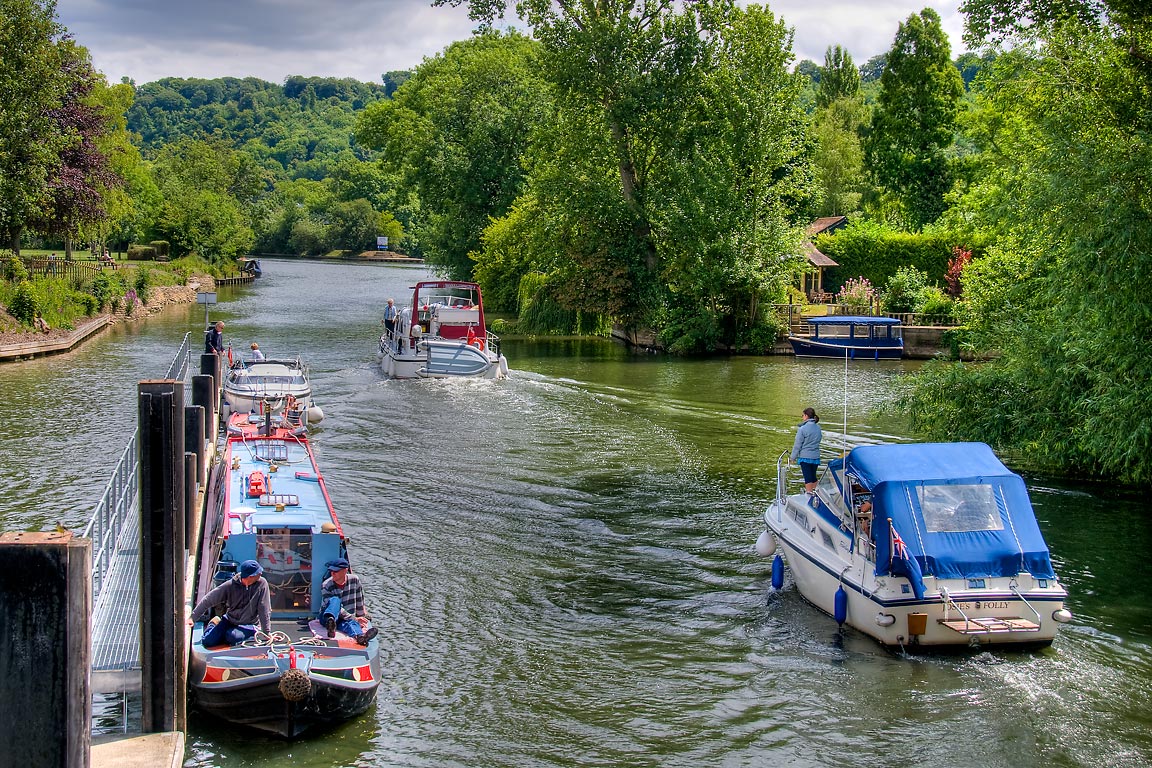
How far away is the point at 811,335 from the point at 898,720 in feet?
123

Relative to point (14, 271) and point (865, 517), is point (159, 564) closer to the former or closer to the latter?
point (865, 517)

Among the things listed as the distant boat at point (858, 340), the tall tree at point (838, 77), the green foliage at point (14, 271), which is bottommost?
the distant boat at point (858, 340)

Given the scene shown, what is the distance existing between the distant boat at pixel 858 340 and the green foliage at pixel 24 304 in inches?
1229

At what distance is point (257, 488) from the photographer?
17.7 m

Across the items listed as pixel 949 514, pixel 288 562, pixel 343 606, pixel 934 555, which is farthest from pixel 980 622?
pixel 288 562

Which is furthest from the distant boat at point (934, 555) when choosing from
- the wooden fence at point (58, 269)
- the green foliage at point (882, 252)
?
the wooden fence at point (58, 269)

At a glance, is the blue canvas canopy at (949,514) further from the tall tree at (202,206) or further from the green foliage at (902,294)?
the tall tree at (202,206)

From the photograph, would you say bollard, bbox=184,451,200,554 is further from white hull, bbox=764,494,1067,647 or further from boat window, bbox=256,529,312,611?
white hull, bbox=764,494,1067,647

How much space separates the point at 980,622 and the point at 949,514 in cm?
158

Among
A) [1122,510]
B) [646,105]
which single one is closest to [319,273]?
[646,105]

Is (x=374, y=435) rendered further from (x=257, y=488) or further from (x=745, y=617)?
(x=745, y=617)

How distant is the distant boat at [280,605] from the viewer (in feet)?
43.2

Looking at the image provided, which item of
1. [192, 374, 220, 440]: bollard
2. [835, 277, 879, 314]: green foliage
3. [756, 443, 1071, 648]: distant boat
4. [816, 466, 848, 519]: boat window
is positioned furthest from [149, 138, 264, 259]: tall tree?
[756, 443, 1071, 648]: distant boat

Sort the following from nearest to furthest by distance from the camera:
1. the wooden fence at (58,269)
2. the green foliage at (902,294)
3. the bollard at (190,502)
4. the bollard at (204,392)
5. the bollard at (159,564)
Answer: the bollard at (159,564), the bollard at (190,502), the bollard at (204,392), the green foliage at (902,294), the wooden fence at (58,269)
